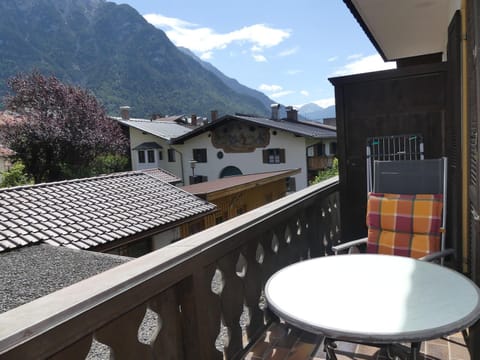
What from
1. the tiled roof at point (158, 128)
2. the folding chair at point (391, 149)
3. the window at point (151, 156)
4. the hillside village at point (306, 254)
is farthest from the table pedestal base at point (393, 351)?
the window at point (151, 156)

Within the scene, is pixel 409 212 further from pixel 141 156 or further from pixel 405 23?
pixel 141 156

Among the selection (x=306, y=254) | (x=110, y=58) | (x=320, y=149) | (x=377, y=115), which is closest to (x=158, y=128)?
(x=320, y=149)

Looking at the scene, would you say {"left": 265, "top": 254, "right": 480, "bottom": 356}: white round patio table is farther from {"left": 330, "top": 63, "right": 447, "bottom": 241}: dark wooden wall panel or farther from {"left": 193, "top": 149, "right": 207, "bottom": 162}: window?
{"left": 193, "top": 149, "right": 207, "bottom": 162}: window

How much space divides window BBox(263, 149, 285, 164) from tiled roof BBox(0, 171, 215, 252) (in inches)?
437

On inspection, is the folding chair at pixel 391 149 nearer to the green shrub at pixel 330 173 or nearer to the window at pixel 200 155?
the green shrub at pixel 330 173

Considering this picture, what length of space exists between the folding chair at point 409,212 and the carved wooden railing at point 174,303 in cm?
53

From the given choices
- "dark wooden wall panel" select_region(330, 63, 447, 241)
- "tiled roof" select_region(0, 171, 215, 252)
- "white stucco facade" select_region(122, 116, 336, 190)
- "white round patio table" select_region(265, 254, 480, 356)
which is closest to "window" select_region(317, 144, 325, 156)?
"white stucco facade" select_region(122, 116, 336, 190)

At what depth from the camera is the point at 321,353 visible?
1.88 m

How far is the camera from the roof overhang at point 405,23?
332 cm

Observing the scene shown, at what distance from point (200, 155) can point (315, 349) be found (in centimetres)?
2170

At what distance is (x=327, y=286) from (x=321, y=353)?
60cm

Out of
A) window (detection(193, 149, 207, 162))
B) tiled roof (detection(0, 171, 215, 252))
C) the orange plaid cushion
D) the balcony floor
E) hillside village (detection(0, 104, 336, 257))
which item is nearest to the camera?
the balcony floor

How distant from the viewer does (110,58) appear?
71375mm

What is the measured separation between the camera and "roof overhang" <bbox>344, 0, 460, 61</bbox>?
131 inches
